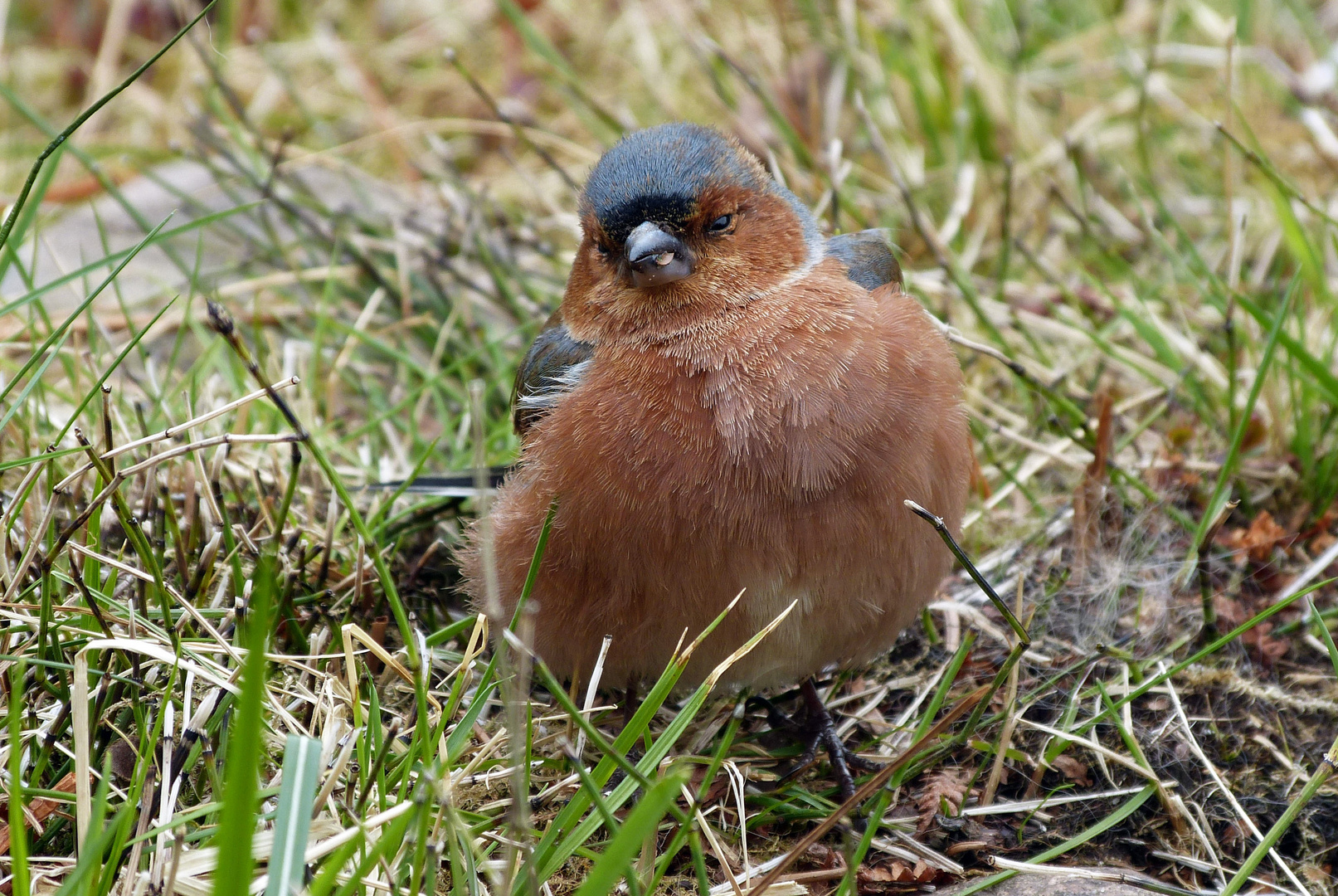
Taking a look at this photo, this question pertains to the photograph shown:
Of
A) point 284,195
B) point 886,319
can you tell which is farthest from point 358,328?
point 886,319

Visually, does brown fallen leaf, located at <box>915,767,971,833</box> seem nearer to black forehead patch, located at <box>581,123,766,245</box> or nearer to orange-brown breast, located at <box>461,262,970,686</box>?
orange-brown breast, located at <box>461,262,970,686</box>

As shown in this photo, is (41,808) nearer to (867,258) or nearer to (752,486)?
(752,486)

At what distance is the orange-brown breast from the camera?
2.95 metres

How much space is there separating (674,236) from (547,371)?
21.0 inches

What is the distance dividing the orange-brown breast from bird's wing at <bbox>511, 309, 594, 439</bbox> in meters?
0.07

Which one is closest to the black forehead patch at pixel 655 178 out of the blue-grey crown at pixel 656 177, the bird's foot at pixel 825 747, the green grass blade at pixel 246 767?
the blue-grey crown at pixel 656 177

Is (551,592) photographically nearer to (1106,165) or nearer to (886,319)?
(886,319)

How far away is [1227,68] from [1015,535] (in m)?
1.72

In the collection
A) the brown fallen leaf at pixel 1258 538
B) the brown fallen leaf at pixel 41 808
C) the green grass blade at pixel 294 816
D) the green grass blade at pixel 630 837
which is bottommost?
the brown fallen leaf at pixel 1258 538

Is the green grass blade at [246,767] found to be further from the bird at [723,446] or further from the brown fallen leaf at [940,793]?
the brown fallen leaf at [940,793]

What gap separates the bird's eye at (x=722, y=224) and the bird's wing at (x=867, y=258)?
35cm

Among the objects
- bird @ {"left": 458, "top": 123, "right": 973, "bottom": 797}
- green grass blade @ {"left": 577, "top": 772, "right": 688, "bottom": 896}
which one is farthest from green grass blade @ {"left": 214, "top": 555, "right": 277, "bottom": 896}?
bird @ {"left": 458, "top": 123, "right": 973, "bottom": 797}

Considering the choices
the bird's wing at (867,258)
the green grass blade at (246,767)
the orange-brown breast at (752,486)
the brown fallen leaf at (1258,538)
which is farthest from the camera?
the brown fallen leaf at (1258,538)

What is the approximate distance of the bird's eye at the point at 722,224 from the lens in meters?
3.30
